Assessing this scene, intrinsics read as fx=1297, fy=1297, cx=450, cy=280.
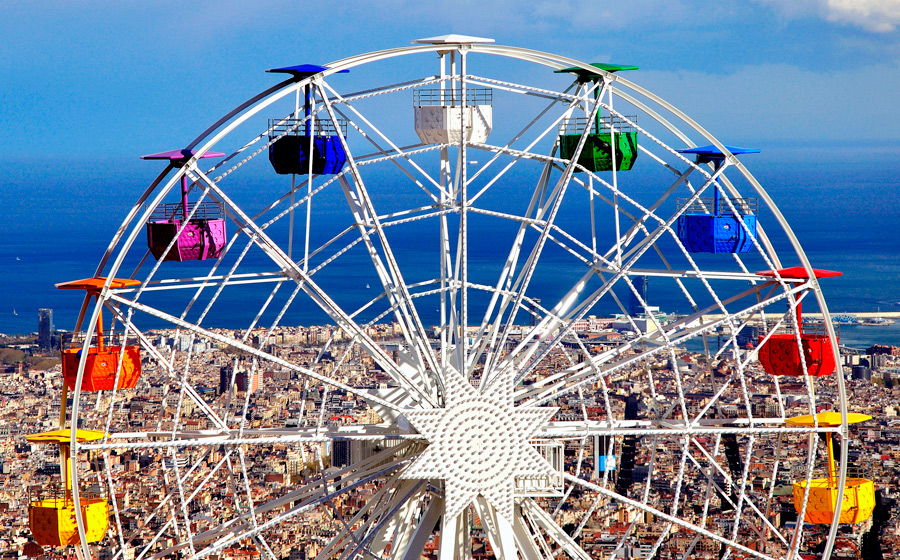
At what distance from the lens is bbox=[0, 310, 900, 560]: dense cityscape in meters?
32.4

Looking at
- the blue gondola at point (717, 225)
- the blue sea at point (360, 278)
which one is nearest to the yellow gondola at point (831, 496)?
the blue gondola at point (717, 225)

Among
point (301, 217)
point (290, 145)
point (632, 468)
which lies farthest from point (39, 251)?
point (290, 145)

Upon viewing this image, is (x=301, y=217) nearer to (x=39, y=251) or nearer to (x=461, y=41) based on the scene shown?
(x=39, y=251)

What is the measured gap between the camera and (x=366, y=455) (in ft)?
52.2

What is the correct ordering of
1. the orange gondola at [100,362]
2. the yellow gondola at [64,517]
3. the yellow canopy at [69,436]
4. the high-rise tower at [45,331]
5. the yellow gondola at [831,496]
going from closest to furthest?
1. the yellow canopy at [69,436]
2. the orange gondola at [100,362]
3. the yellow gondola at [64,517]
4. the yellow gondola at [831,496]
5. the high-rise tower at [45,331]

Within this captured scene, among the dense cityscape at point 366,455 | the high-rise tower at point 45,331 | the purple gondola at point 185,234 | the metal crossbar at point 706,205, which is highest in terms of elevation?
the high-rise tower at point 45,331

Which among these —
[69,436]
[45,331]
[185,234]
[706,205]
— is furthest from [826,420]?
[45,331]

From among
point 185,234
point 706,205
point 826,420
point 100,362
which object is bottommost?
point 826,420

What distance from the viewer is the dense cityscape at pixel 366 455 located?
106 feet

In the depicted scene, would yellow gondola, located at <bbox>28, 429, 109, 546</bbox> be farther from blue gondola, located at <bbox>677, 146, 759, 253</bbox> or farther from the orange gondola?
blue gondola, located at <bbox>677, 146, 759, 253</bbox>

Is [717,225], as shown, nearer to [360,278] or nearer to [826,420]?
[826,420]

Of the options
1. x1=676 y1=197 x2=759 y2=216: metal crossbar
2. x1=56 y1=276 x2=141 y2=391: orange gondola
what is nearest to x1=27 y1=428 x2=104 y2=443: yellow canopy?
x1=56 y1=276 x2=141 y2=391: orange gondola

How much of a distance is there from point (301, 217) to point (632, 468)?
73.7 m

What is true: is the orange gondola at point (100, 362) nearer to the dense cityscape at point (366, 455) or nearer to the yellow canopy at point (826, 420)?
the dense cityscape at point (366, 455)
